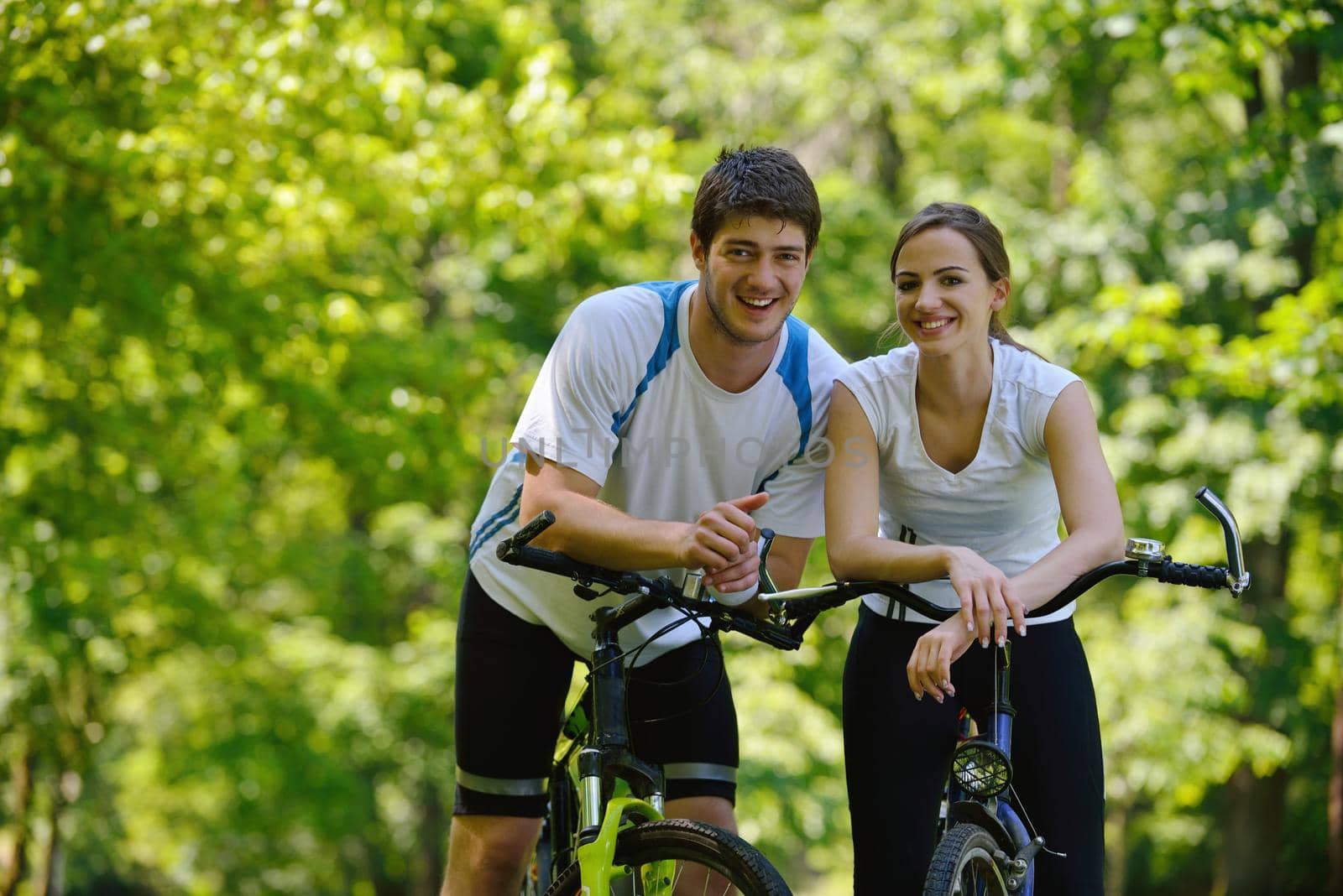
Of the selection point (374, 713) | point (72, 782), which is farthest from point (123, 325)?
point (72, 782)

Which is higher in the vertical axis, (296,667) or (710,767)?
(296,667)

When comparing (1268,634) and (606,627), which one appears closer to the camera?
(606,627)

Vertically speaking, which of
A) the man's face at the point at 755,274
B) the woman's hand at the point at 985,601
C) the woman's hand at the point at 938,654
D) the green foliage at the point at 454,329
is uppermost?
the green foliage at the point at 454,329

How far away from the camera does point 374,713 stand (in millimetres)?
12227

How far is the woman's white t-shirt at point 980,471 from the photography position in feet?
9.12

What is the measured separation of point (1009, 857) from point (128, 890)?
57.1ft

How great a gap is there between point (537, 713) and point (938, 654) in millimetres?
1087

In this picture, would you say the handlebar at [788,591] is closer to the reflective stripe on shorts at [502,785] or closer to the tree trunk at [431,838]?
the reflective stripe on shorts at [502,785]

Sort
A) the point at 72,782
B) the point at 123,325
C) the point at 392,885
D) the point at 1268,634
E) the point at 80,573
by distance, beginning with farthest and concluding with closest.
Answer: the point at 392,885 < the point at 72,782 < the point at 1268,634 < the point at 80,573 < the point at 123,325

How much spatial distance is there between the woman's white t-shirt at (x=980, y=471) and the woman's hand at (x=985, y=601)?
405 millimetres

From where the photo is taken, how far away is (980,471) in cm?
279

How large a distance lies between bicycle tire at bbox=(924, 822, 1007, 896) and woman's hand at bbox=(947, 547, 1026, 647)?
331 millimetres

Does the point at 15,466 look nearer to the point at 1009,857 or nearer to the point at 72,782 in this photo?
the point at 72,782

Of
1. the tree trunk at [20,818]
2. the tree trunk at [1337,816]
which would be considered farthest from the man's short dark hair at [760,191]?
the tree trunk at [20,818]
